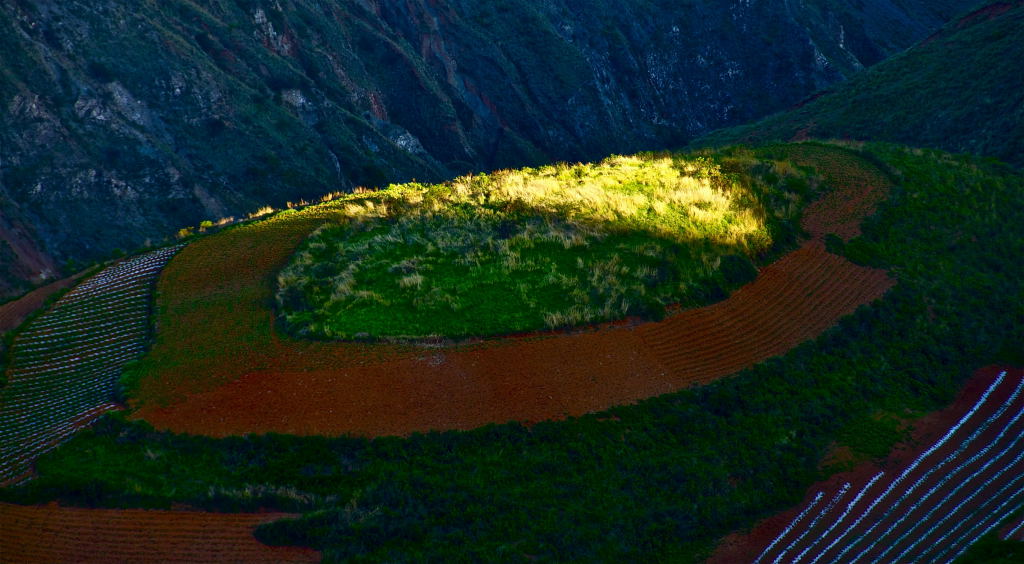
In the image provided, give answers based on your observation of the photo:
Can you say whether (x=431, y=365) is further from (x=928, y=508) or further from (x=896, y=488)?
(x=928, y=508)

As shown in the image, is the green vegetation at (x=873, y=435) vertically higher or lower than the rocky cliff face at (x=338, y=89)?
lower

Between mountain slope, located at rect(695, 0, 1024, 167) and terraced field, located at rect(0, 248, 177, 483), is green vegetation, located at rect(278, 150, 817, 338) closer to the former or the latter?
terraced field, located at rect(0, 248, 177, 483)

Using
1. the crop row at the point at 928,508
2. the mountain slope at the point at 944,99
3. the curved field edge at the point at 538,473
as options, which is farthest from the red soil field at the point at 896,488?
the mountain slope at the point at 944,99

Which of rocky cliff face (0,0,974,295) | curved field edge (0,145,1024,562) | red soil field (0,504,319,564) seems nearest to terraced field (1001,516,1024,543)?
curved field edge (0,145,1024,562)

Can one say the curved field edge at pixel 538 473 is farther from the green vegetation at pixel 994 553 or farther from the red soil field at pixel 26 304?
the red soil field at pixel 26 304

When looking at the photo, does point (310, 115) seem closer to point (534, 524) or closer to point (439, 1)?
point (439, 1)
